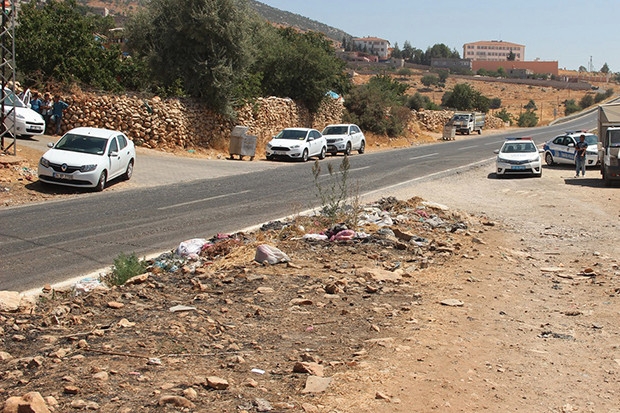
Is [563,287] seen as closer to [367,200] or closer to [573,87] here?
[367,200]

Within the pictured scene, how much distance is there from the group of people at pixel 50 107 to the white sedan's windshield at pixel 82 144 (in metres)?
8.96

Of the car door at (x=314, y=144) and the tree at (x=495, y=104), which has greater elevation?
the tree at (x=495, y=104)

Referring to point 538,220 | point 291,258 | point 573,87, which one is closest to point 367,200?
point 538,220

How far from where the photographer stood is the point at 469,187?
78.8 ft

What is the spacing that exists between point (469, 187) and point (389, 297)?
1610cm

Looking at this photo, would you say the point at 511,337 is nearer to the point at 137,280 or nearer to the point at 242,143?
the point at 137,280

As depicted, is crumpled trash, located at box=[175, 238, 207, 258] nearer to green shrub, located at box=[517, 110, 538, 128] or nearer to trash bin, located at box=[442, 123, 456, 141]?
trash bin, located at box=[442, 123, 456, 141]

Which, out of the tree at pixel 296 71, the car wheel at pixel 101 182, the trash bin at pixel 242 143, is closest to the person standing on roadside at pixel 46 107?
the trash bin at pixel 242 143

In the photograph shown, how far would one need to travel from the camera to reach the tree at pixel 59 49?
31.3m

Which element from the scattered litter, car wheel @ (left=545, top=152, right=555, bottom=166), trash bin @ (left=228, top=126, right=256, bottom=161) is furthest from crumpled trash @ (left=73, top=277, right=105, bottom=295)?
car wheel @ (left=545, top=152, right=555, bottom=166)

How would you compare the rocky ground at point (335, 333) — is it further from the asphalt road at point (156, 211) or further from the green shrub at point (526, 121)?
the green shrub at point (526, 121)

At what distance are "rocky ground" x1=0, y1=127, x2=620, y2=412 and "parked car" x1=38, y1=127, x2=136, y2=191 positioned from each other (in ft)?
31.7

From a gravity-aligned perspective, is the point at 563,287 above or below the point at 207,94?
below

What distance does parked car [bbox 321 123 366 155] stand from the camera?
38844mm
